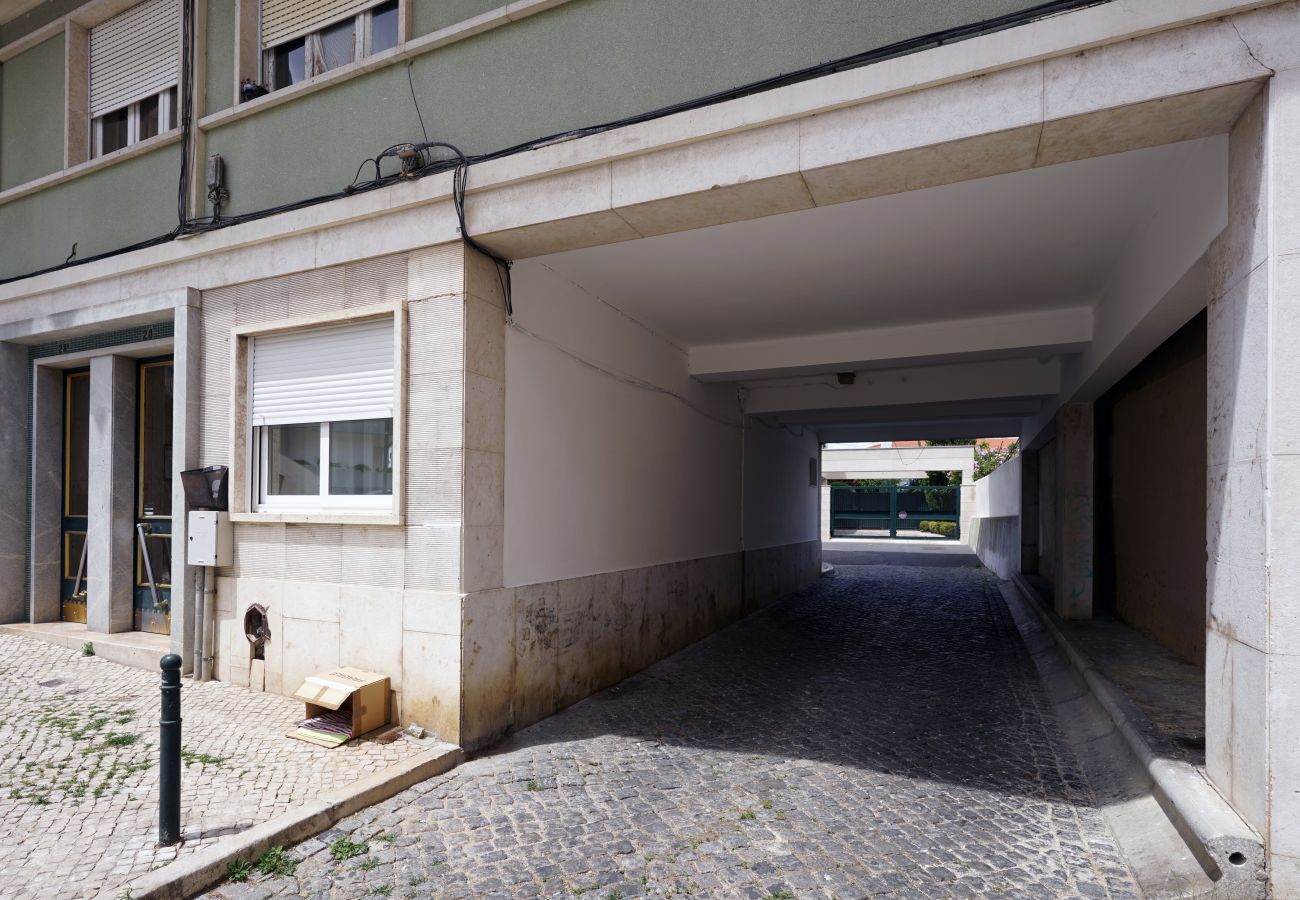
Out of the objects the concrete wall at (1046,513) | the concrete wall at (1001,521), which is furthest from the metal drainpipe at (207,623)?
the concrete wall at (1001,521)

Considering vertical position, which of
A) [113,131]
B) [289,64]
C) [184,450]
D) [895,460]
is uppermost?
[289,64]

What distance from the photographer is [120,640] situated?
23.4ft

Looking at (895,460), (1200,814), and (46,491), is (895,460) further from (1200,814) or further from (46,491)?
(1200,814)

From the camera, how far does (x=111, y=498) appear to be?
743 centimetres

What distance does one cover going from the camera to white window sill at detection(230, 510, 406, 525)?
5.45 meters

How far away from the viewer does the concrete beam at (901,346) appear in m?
7.98

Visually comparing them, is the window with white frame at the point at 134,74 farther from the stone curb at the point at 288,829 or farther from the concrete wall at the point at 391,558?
the stone curb at the point at 288,829

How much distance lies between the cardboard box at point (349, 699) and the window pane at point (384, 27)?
478 cm

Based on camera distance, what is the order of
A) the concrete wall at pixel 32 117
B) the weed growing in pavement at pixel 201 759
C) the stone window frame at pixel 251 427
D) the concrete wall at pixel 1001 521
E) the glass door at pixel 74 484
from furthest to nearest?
the concrete wall at pixel 1001 521 → the glass door at pixel 74 484 → the concrete wall at pixel 32 117 → the stone window frame at pixel 251 427 → the weed growing in pavement at pixel 201 759

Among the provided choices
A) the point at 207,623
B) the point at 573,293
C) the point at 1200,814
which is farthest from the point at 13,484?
the point at 1200,814

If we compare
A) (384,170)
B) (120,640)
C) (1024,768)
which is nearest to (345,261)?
(384,170)

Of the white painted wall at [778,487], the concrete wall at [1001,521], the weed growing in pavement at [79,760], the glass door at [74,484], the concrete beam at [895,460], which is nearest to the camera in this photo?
the weed growing in pavement at [79,760]

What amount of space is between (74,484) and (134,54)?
4440 mm

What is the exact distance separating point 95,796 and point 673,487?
5968mm
